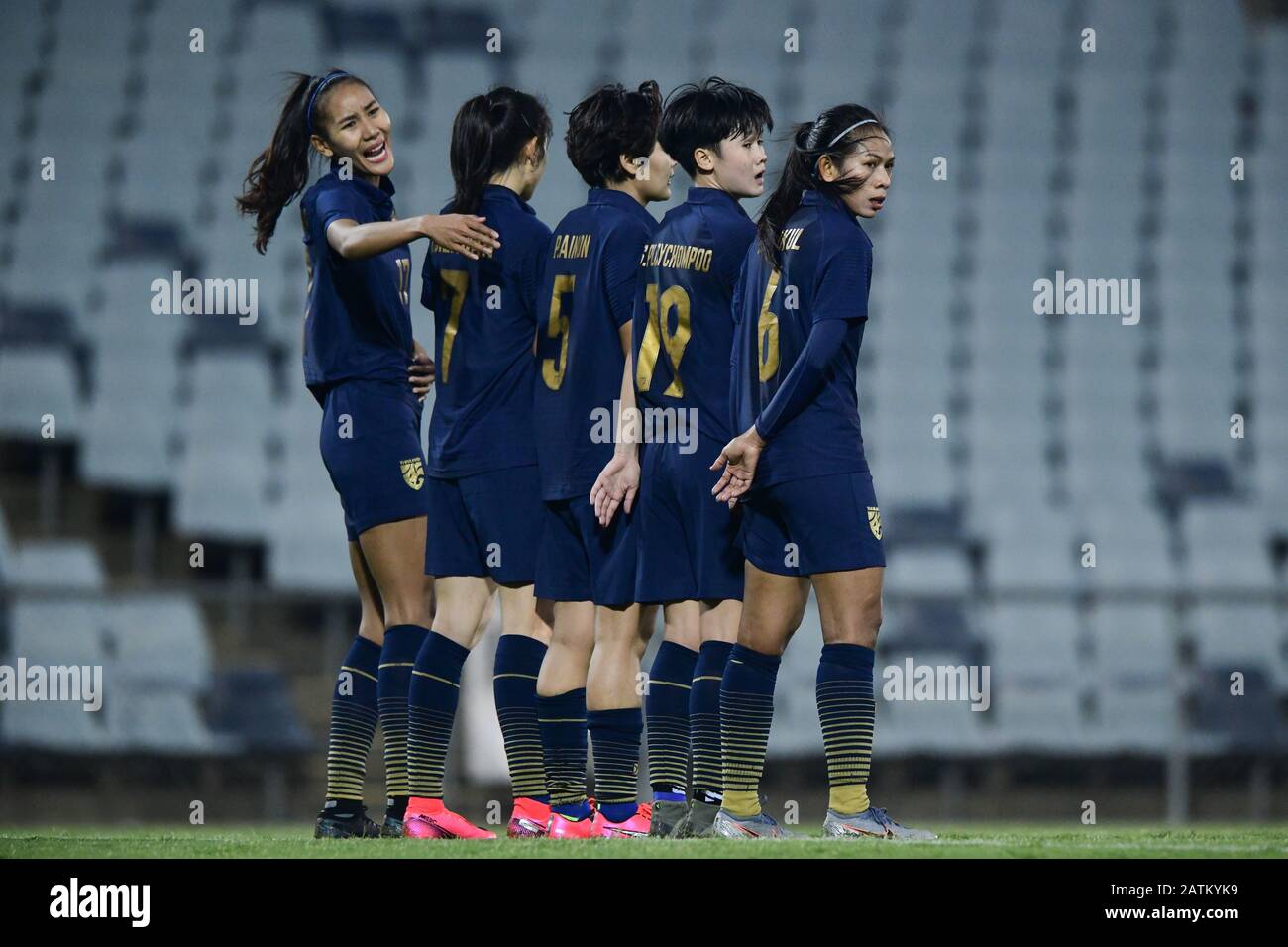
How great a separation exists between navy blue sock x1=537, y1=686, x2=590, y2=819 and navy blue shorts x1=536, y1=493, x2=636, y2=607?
306mm

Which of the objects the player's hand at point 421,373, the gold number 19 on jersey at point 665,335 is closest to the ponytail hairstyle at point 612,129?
the gold number 19 on jersey at point 665,335

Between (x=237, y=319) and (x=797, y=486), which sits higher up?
(x=237, y=319)

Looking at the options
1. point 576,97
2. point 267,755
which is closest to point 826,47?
point 576,97

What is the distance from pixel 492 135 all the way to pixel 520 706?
70.4 inches

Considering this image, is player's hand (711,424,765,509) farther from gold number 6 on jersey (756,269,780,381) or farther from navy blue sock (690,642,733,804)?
navy blue sock (690,642,733,804)

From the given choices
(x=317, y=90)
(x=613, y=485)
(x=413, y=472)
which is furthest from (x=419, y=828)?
(x=317, y=90)

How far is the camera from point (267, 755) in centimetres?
1087

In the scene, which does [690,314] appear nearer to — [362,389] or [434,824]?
[362,389]

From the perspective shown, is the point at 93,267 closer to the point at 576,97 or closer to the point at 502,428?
the point at 576,97

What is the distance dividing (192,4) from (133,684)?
7.60m

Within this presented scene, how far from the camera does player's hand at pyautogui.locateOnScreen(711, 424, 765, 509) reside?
15.9 ft

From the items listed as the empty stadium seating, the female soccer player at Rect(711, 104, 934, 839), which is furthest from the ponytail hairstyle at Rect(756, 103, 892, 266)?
the empty stadium seating

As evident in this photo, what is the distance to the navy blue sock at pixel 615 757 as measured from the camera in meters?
5.17

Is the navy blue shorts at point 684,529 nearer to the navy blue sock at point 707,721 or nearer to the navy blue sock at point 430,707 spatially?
the navy blue sock at point 707,721
